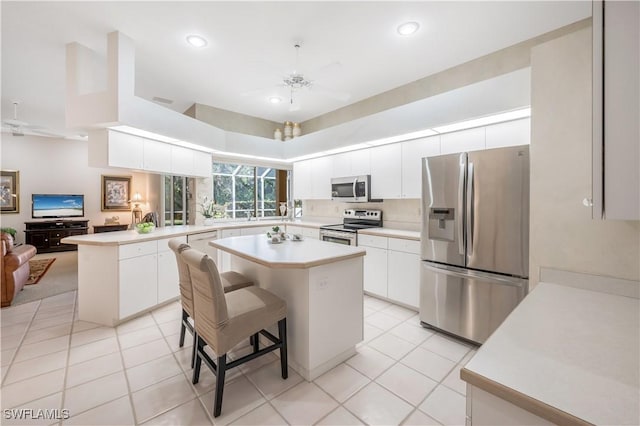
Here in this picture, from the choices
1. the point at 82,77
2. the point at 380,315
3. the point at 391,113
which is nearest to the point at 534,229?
the point at 380,315

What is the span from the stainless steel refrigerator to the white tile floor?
0.33 meters

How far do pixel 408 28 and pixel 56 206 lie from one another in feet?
29.7

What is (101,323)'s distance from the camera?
297cm

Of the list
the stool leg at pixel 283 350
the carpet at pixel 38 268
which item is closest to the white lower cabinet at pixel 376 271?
the stool leg at pixel 283 350

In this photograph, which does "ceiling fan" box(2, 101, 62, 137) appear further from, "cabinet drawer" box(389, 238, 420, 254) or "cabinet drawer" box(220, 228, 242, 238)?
"cabinet drawer" box(389, 238, 420, 254)

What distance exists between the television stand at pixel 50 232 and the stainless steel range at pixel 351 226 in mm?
6581

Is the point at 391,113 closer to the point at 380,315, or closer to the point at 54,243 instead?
the point at 380,315

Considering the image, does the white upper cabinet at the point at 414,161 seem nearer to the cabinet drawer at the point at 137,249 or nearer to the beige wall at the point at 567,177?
the beige wall at the point at 567,177

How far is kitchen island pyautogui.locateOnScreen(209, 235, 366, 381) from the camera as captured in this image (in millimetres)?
2051

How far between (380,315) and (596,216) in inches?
105

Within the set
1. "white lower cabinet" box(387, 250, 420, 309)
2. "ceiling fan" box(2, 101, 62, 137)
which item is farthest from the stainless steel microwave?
"ceiling fan" box(2, 101, 62, 137)

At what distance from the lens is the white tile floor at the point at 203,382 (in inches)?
68.1

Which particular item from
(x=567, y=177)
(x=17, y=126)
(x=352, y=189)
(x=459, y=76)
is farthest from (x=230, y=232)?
(x=17, y=126)

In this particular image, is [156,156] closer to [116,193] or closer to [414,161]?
[414,161]
